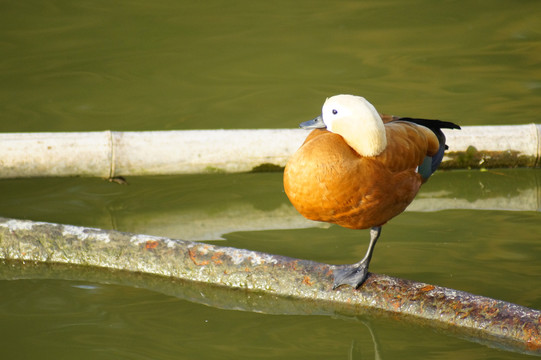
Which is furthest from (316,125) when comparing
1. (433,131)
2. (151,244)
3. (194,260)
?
(151,244)

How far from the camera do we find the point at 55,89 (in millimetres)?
6461

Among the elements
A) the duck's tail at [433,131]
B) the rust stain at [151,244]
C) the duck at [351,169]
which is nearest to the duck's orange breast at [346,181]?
the duck at [351,169]

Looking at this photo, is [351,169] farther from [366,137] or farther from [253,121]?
[253,121]

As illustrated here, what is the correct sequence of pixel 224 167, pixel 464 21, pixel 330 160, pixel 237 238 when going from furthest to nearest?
1. pixel 464 21
2. pixel 224 167
3. pixel 237 238
4. pixel 330 160

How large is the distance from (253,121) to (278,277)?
2.84 m

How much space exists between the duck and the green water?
565mm

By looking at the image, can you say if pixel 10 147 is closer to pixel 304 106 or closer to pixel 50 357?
pixel 50 357

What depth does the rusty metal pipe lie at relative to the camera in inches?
113

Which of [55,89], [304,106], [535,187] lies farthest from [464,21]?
[55,89]

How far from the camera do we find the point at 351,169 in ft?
8.91

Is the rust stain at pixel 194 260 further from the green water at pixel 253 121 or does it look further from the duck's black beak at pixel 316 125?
the duck's black beak at pixel 316 125

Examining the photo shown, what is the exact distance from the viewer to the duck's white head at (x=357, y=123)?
271 centimetres

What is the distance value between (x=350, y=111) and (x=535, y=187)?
2.45 metres

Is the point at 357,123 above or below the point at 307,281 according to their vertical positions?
above
